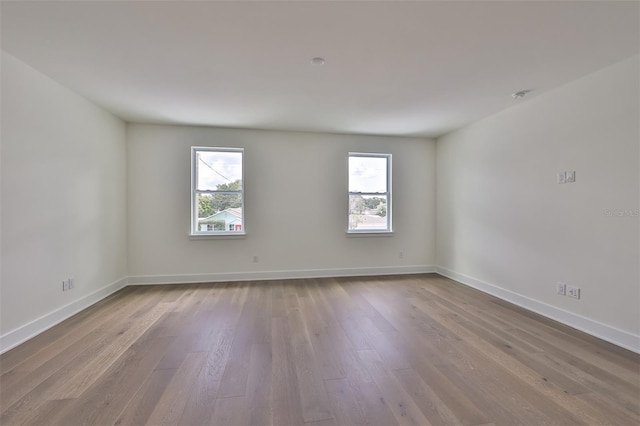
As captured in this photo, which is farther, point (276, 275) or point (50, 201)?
point (276, 275)

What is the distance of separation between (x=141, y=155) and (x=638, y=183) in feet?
19.1

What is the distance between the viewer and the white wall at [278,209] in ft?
13.8

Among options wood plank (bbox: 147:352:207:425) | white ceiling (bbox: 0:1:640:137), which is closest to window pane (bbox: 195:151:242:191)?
white ceiling (bbox: 0:1:640:137)

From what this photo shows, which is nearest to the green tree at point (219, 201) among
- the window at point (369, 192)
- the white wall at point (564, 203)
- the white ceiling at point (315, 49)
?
the white ceiling at point (315, 49)

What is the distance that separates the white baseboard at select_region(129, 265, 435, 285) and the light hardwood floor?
944 mm

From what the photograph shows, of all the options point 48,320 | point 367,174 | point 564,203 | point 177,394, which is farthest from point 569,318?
point 48,320

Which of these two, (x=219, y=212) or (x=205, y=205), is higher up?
(x=205, y=205)

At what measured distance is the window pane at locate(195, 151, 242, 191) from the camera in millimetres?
4391

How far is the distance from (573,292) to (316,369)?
2.76 meters

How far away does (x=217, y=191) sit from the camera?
14.4 feet

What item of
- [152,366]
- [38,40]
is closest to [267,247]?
[152,366]

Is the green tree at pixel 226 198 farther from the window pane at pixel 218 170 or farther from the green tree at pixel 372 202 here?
the green tree at pixel 372 202

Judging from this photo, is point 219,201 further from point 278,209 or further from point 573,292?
point 573,292

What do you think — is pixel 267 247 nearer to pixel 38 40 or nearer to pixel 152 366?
pixel 152 366
